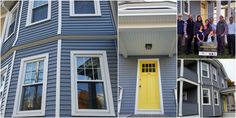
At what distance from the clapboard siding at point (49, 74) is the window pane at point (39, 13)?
454 mm

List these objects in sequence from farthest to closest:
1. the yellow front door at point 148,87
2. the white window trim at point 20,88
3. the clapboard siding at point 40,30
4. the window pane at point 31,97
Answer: the clapboard siding at point 40,30 < the window pane at point 31,97 < the white window trim at point 20,88 < the yellow front door at point 148,87

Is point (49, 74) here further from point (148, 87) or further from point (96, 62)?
point (148, 87)

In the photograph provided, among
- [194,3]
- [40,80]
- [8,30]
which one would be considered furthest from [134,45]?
[8,30]

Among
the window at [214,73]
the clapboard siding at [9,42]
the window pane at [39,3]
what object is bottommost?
the window at [214,73]

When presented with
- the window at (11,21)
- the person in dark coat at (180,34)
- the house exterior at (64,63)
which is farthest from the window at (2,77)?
the person in dark coat at (180,34)

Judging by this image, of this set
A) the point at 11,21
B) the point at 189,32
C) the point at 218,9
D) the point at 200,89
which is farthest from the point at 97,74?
the point at 11,21

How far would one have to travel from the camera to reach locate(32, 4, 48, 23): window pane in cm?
411

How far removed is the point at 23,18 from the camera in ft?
14.1

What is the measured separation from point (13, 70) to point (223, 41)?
8.68ft

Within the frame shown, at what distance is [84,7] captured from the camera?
3.98 meters

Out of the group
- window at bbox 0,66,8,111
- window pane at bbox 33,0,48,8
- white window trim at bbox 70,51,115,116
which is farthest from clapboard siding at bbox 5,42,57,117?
window pane at bbox 33,0,48,8

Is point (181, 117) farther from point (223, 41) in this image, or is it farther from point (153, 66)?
point (223, 41)

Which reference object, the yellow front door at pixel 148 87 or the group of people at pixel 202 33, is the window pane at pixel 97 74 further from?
the group of people at pixel 202 33

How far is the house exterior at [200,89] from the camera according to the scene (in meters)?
2.57
